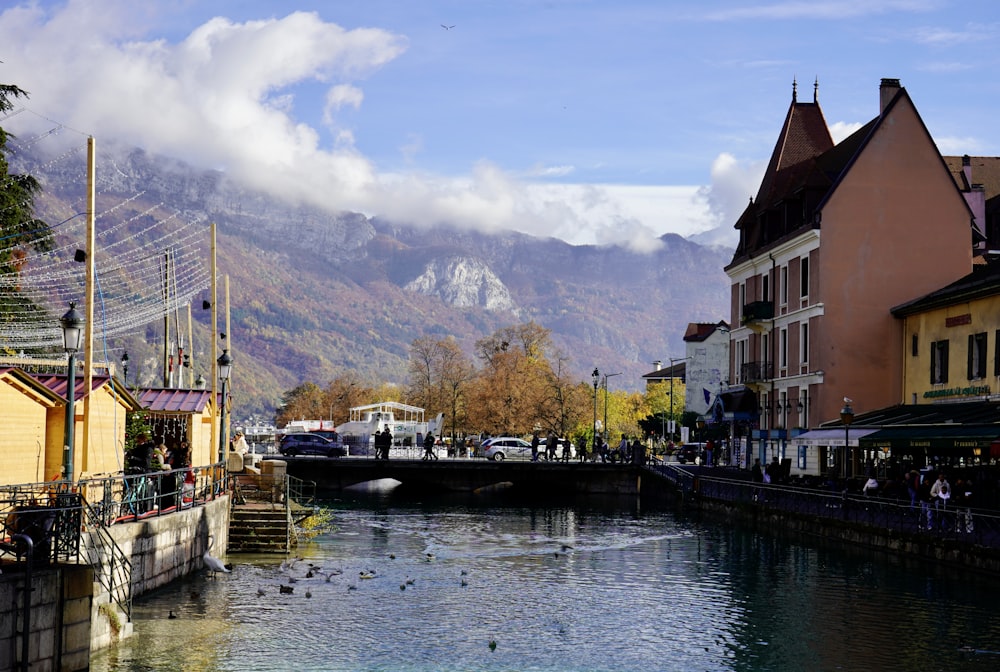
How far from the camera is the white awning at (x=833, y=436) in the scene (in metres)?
47.7

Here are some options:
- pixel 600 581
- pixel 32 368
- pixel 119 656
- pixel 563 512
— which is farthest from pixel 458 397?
pixel 119 656

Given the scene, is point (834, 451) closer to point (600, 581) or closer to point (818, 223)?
point (818, 223)

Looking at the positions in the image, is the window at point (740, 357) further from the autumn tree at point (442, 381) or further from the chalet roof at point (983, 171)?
the autumn tree at point (442, 381)

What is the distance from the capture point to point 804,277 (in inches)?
2625

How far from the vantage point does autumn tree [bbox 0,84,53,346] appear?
47.9 metres

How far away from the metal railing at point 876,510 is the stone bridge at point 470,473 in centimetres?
1815

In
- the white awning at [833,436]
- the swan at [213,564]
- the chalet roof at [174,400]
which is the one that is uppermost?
the chalet roof at [174,400]

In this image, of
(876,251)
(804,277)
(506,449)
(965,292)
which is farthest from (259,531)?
(506,449)

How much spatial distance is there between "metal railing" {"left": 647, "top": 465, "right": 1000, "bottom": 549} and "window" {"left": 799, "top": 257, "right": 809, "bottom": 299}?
1132cm

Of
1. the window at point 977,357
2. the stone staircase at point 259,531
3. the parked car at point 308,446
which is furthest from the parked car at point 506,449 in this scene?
the stone staircase at point 259,531

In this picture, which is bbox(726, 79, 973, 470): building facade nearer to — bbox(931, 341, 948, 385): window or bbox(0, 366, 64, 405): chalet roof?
bbox(931, 341, 948, 385): window

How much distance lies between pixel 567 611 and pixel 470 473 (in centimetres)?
5165

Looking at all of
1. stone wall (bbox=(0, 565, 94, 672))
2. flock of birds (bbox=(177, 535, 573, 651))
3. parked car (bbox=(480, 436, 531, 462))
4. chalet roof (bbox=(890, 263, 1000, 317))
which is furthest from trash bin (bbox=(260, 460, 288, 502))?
parked car (bbox=(480, 436, 531, 462))

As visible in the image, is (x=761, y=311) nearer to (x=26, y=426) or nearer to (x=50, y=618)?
(x=26, y=426)
